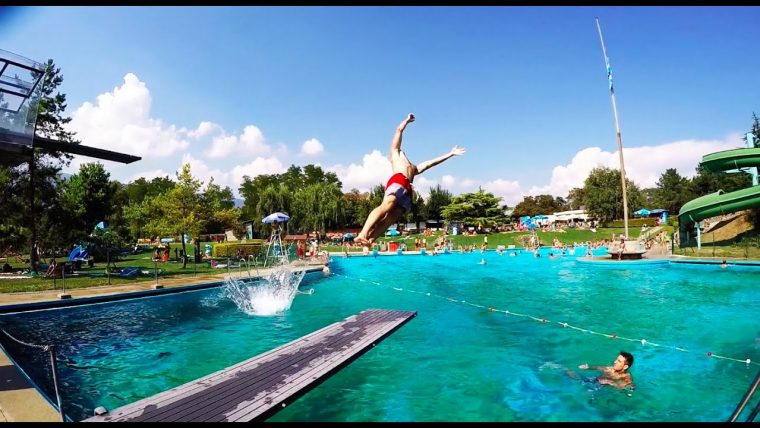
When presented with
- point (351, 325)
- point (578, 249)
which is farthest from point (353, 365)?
point (578, 249)

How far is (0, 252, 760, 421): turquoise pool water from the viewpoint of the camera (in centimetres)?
749

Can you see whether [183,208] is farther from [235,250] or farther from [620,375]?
[620,375]

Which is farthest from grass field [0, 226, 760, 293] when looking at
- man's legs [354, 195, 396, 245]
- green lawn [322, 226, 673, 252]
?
man's legs [354, 195, 396, 245]

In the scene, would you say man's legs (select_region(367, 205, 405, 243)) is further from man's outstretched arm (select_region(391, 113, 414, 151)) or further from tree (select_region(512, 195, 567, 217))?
tree (select_region(512, 195, 567, 217))

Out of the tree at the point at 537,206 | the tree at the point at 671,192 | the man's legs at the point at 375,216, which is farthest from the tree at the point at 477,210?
the man's legs at the point at 375,216

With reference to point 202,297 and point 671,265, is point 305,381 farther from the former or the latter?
→ point 671,265

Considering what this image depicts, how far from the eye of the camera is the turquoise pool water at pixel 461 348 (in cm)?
749

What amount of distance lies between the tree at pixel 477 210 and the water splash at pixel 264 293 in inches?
1628

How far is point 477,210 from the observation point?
6094 cm

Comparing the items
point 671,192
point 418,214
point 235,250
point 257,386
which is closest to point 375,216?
point 257,386

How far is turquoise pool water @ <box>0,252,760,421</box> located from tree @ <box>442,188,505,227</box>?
39.2m

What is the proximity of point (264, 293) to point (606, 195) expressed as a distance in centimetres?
6010

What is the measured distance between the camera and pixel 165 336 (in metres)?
11.8

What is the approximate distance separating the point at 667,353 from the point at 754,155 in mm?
24238
